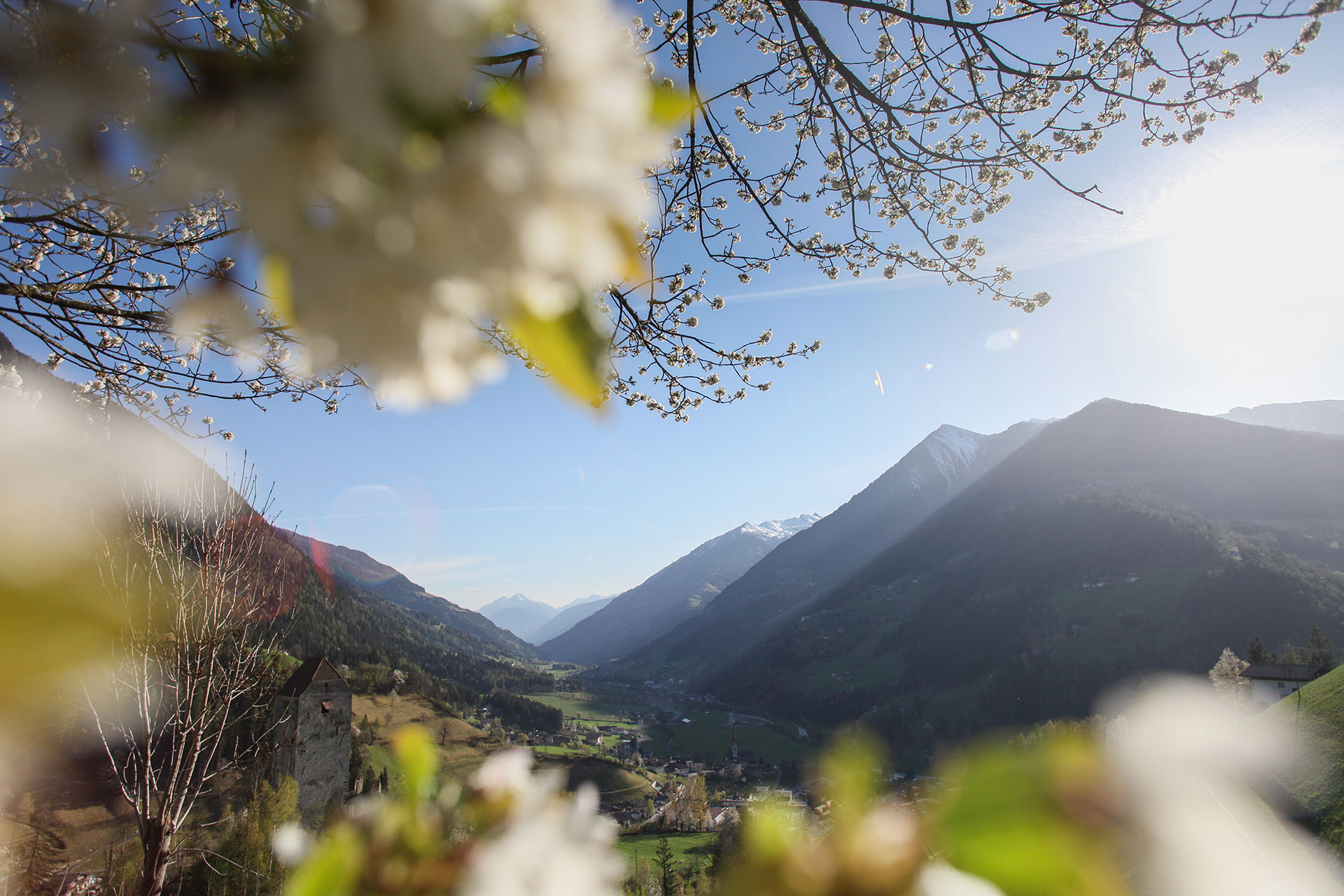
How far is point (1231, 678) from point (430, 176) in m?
58.6

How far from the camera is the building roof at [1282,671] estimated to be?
34.8 meters

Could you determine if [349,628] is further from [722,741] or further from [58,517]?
[58,517]

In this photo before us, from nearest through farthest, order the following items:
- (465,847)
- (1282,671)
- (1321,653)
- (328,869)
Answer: (328,869) < (465,847) < (1282,671) < (1321,653)

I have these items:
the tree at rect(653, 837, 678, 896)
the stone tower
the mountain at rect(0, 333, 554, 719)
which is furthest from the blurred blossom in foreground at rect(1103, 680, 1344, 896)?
the tree at rect(653, 837, 678, 896)

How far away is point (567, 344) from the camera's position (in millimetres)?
493

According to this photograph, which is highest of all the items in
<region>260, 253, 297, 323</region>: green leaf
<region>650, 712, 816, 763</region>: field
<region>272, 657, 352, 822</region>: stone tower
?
<region>260, 253, 297, 323</region>: green leaf

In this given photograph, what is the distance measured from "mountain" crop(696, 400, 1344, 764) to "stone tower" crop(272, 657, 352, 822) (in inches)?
2973

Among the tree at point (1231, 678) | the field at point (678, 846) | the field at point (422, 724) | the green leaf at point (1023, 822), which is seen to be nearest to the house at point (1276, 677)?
the tree at point (1231, 678)

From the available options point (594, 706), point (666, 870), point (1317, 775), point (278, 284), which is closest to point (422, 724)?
point (666, 870)

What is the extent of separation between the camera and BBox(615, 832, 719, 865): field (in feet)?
130

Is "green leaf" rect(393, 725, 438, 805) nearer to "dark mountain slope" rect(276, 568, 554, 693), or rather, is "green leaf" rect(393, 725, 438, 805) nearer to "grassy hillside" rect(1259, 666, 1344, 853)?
"grassy hillside" rect(1259, 666, 1344, 853)

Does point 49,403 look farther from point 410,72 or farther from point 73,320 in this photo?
point 410,72

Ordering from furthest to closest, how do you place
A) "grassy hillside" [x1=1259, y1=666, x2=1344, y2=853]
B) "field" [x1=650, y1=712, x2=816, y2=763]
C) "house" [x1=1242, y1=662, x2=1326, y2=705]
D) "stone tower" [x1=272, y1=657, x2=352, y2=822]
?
1. "field" [x1=650, y1=712, x2=816, y2=763]
2. "house" [x1=1242, y1=662, x2=1326, y2=705]
3. "stone tower" [x1=272, y1=657, x2=352, y2=822]
4. "grassy hillside" [x1=1259, y1=666, x2=1344, y2=853]

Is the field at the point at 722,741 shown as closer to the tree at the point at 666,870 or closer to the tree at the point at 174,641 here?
the tree at the point at 666,870
